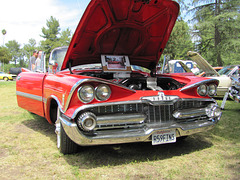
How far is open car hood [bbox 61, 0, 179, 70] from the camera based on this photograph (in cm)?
301

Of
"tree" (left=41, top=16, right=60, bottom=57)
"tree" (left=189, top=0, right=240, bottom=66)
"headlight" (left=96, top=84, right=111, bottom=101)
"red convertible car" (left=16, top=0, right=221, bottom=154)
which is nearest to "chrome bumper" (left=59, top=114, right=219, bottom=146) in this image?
"red convertible car" (left=16, top=0, right=221, bottom=154)

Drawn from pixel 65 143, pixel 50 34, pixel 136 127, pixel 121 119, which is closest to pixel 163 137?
pixel 136 127

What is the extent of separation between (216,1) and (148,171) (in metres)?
17.6

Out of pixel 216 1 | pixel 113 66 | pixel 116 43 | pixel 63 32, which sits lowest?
pixel 113 66

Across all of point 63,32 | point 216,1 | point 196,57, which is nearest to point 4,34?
point 63,32

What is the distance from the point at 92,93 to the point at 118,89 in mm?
330

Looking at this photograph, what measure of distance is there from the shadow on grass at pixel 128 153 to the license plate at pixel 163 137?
252mm

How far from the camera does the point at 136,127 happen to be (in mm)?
2615

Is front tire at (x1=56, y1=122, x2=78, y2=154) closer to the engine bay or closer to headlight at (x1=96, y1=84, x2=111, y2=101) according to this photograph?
headlight at (x1=96, y1=84, x2=111, y2=101)

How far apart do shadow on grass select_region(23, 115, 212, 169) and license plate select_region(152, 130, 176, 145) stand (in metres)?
0.25

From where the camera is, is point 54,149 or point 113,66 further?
point 113,66

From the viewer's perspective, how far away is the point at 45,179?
7.47 feet

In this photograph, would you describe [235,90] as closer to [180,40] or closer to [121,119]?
[121,119]

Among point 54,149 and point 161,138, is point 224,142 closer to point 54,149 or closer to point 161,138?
point 161,138
